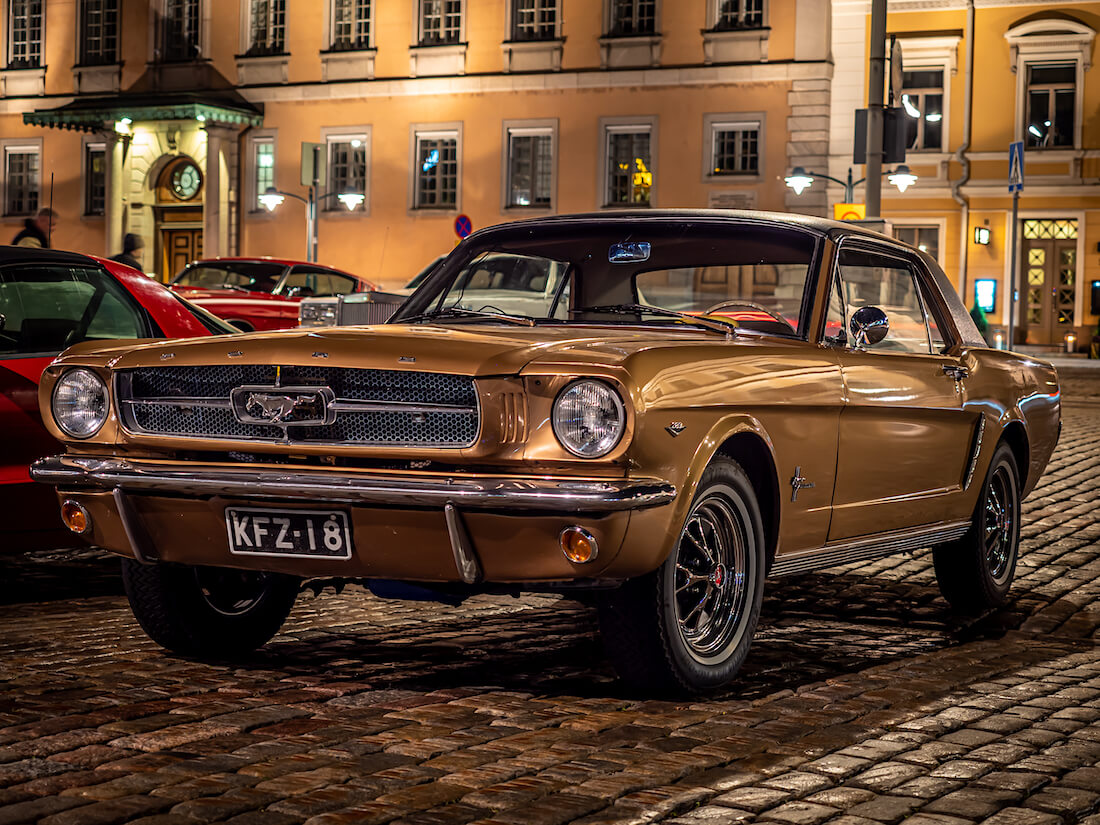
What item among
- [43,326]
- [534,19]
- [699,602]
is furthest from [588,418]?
[534,19]

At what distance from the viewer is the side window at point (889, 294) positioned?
6.12 meters

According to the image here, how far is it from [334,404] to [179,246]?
124 feet

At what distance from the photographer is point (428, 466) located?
→ 4566mm

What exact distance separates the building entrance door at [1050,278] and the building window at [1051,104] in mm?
2005

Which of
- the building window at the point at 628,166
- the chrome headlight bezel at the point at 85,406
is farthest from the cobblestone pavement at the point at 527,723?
the building window at the point at 628,166

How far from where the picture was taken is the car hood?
452 centimetres

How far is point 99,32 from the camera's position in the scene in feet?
139

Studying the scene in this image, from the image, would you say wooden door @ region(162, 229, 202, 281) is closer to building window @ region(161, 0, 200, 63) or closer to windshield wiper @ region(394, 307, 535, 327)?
building window @ region(161, 0, 200, 63)

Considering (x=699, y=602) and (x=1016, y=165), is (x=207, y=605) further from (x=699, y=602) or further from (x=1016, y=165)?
(x=1016, y=165)

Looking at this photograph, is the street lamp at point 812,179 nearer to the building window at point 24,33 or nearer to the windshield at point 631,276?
the building window at point 24,33

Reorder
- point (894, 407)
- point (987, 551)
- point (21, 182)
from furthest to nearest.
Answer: point (21, 182), point (987, 551), point (894, 407)

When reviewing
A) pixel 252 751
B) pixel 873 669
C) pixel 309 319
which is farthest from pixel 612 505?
pixel 309 319

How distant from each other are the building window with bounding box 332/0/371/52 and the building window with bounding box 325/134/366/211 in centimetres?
→ 221

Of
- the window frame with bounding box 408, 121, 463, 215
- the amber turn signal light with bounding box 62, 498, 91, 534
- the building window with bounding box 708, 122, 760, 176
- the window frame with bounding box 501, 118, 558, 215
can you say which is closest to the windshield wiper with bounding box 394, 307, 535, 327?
the amber turn signal light with bounding box 62, 498, 91, 534
